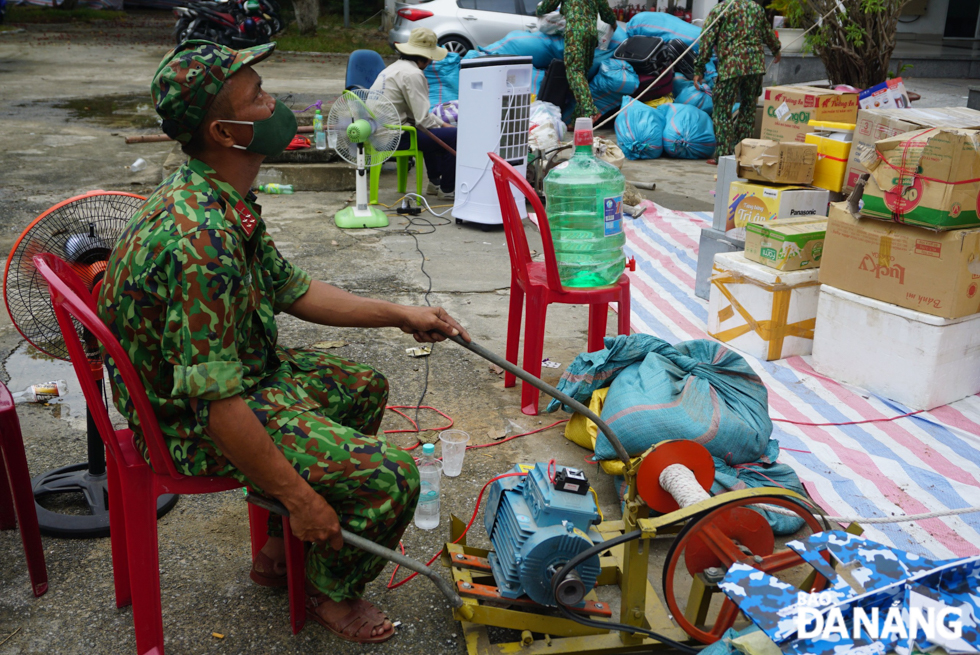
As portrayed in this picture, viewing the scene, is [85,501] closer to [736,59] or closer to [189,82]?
[189,82]

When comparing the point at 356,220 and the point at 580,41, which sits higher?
the point at 580,41

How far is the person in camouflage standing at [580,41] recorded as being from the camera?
9469mm

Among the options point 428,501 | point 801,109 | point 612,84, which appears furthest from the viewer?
point 612,84

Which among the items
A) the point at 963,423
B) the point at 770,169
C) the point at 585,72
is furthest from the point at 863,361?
the point at 585,72

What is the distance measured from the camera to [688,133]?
9562 mm

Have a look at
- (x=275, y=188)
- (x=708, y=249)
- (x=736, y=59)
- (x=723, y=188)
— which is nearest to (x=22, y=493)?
(x=708, y=249)

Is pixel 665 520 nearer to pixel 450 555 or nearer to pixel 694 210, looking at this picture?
pixel 450 555

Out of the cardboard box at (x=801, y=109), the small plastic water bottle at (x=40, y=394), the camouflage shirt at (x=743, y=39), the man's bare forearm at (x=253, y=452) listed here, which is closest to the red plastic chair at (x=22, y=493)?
the man's bare forearm at (x=253, y=452)

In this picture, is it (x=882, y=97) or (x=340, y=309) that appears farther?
(x=882, y=97)

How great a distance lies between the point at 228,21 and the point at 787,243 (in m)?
14.6

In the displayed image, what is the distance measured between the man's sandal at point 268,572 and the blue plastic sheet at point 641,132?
26.3 ft

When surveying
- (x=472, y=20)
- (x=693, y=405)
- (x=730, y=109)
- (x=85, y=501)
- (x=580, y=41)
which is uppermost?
(x=472, y=20)

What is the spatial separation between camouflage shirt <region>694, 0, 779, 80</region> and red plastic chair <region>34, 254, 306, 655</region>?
311 inches

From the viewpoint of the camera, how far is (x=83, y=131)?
984 cm
